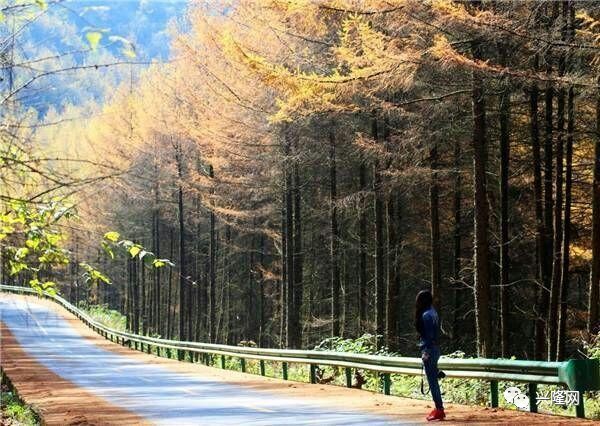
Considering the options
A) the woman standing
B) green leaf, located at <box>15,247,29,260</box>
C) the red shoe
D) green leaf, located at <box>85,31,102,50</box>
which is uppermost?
green leaf, located at <box>85,31,102,50</box>

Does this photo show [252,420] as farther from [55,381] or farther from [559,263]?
[55,381]

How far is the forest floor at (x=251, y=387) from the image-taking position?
1178 cm

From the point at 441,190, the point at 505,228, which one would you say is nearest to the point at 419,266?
the point at 441,190

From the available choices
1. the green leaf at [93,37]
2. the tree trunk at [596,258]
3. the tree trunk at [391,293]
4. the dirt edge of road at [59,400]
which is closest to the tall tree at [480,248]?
the tree trunk at [596,258]

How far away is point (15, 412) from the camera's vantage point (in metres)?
14.5

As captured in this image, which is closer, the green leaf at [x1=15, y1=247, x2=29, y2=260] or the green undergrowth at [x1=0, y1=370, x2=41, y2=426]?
the green leaf at [x1=15, y1=247, x2=29, y2=260]

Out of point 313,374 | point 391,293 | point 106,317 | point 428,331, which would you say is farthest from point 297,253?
point 106,317

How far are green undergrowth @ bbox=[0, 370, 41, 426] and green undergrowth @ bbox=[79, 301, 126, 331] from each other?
144ft

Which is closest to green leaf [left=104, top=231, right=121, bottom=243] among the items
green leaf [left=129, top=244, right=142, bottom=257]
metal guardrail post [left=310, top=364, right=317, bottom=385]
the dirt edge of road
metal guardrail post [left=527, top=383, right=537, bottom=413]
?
green leaf [left=129, top=244, right=142, bottom=257]

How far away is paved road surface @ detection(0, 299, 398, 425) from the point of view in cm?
1234

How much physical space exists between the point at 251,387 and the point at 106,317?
49427 mm

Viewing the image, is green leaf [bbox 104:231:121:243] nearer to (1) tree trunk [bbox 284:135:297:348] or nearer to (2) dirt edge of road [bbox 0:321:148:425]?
(2) dirt edge of road [bbox 0:321:148:425]

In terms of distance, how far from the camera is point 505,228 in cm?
2009

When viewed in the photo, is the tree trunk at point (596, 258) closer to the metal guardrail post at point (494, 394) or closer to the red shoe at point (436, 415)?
the metal guardrail post at point (494, 394)
